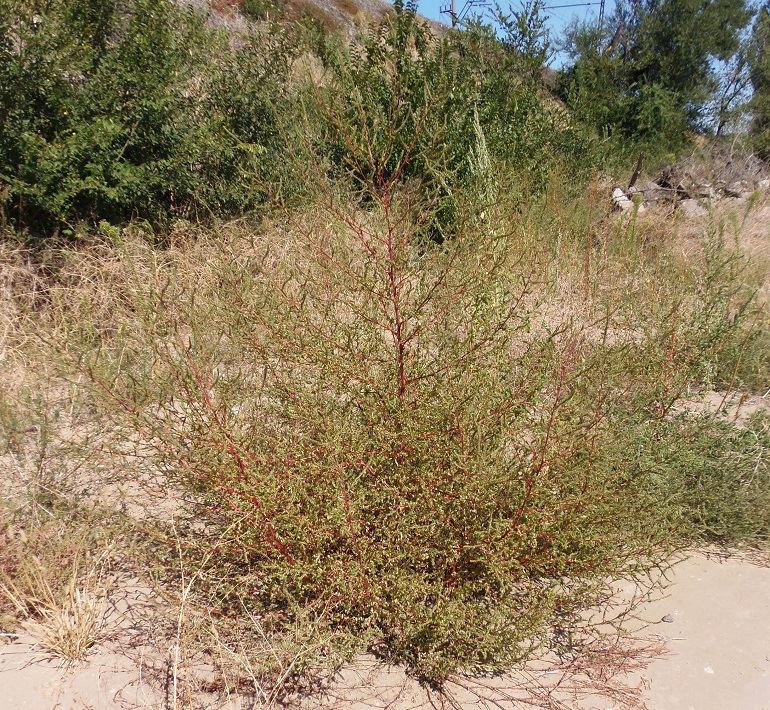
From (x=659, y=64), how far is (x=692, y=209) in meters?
5.67

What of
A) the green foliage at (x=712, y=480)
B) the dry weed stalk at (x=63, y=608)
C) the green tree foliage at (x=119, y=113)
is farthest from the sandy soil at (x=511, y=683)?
the green tree foliage at (x=119, y=113)

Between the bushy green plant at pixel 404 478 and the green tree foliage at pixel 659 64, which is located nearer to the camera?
the bushy green plant at pixel 404 478

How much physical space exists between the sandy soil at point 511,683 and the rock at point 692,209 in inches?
240

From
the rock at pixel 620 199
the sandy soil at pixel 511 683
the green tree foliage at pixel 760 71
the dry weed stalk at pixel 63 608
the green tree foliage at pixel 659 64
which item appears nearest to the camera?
the sandy soil at pixel 511 683

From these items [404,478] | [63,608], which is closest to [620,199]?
[404,478]

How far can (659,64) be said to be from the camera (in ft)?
39.6

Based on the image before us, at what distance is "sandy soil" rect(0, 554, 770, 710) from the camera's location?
7.06 feet

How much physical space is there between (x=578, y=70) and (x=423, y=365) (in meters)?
9.54

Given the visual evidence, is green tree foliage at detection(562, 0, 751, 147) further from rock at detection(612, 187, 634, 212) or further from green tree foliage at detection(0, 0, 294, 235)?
green tree foliage at detection(0, 0, 294, 235)

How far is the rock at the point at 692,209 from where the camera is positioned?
760cm

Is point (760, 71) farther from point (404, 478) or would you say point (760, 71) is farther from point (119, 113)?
point (404, 478)

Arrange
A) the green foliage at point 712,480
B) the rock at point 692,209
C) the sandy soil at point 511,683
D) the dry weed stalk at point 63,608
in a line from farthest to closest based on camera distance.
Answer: the rock at point 692,209, the green foliage at point 712,480, the dry weed stalk at point 63,608, the sandy soil at point 511,683

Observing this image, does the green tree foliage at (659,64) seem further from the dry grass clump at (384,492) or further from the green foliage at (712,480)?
the dry grass clump at (384,492)

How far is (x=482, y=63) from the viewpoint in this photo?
7570 mm
